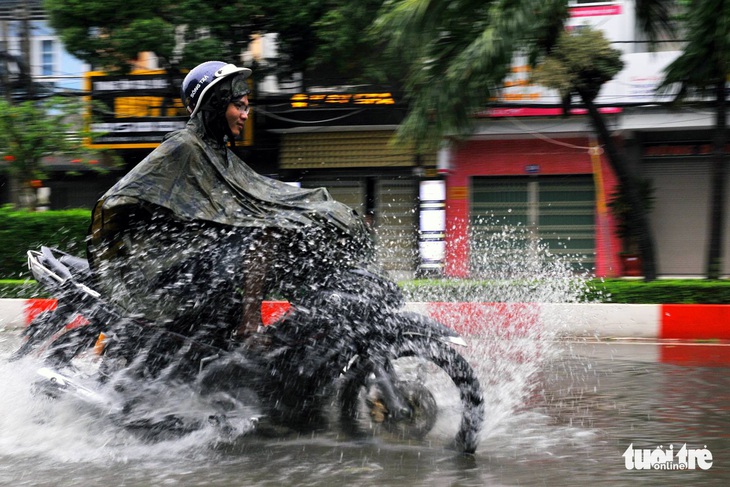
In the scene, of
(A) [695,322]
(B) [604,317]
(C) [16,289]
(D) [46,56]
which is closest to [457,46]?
(B) [604,317]

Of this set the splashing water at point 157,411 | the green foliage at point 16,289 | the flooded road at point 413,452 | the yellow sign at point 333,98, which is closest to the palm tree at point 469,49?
the splashing water at point 157,411

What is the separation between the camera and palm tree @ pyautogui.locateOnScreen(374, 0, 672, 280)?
1007 cm

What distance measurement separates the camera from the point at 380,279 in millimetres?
4070

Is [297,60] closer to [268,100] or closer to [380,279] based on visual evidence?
[268,100]

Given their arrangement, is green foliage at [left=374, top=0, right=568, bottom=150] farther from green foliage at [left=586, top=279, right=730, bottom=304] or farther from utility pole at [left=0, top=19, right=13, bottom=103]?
utility pole at [left=0, top=19, right=13, bottom=103]

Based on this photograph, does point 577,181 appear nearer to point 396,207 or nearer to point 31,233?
point 396,207

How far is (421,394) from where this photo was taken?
4145 mm

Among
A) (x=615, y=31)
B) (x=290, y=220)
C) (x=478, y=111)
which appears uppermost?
(x=615, y=31)

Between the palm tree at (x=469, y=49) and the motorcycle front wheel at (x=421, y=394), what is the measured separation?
657 cm

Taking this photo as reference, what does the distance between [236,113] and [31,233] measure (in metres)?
8.97

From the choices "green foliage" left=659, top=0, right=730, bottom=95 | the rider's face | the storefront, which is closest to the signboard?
the storefront

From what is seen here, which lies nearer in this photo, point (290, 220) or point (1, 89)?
point (290, 220)

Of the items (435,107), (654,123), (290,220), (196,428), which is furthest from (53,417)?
(654,123)

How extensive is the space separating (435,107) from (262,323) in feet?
23.3
